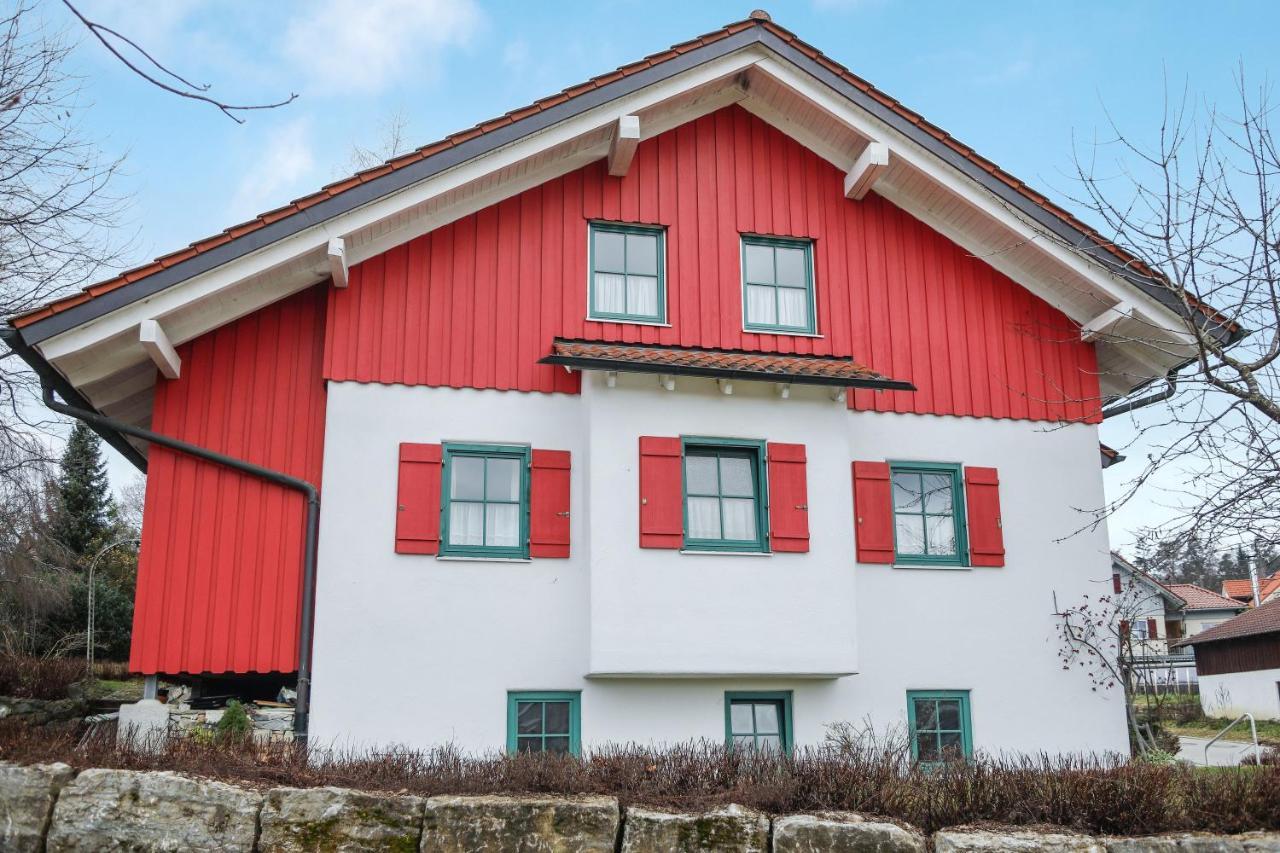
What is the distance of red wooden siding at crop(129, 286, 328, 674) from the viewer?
10.4 meters

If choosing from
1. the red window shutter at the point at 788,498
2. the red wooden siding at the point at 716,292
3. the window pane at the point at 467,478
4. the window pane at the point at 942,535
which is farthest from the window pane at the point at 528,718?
the window pane at the point at 942,535

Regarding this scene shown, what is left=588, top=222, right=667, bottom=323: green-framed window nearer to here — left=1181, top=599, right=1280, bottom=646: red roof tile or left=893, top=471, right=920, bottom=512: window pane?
left=893, top=471, right=920, bottom=512: window pane

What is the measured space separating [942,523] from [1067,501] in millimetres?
1452

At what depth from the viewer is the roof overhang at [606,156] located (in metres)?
10.3

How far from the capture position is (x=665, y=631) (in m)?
10.6

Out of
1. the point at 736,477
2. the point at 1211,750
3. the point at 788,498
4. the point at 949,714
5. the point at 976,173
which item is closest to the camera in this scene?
the point at 788,498

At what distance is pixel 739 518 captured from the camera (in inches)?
445

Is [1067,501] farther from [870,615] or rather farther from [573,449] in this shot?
[573,449]

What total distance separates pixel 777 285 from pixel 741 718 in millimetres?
4503

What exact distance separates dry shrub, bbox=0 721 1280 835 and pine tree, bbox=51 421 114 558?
20.3 metres

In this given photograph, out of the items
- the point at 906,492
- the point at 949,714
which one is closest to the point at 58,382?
the point at 906,492

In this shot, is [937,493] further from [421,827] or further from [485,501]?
[421,827]

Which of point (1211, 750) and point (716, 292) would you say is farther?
point (1211, 750)

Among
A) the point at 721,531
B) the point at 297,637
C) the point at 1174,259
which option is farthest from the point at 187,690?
the point at 1174,259
